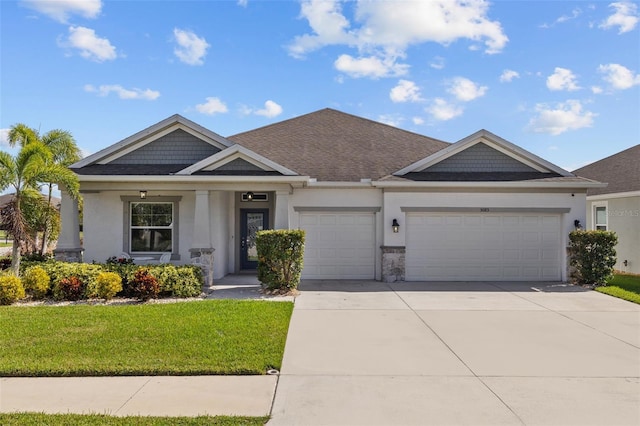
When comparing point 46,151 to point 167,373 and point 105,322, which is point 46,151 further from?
point 167,373

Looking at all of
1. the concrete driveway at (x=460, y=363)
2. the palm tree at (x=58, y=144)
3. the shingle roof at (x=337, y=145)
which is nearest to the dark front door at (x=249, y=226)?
the shingle roof at (x=337, y=145)

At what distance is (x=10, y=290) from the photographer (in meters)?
9.17

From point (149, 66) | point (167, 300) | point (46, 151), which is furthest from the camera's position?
point (149, 66)

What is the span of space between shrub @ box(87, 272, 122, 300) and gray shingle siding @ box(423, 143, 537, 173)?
9.60 meters

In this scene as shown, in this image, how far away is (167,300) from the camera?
9.71 metres

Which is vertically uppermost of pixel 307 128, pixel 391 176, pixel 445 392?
pixel 307 128

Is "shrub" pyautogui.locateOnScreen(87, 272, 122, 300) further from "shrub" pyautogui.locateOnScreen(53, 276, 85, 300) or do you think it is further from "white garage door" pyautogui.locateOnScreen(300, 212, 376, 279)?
"white garage door" pyautogui.locateOnScreen(300, 212, 376, 279)

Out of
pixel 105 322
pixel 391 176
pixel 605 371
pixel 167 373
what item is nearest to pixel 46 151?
pixel 105 322

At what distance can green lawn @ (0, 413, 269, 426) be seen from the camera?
3861 mm

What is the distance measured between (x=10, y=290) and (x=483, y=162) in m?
13.4

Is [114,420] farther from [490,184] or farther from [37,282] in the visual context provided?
[490,184]

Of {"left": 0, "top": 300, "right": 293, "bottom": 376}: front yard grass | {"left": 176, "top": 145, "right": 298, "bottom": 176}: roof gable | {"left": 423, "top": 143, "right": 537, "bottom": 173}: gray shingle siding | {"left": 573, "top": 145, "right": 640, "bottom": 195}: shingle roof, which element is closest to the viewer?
{"left": 0, "top": 300, "right": 293, "bottom": 376}: front yard grass

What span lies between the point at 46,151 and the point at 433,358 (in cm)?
1129


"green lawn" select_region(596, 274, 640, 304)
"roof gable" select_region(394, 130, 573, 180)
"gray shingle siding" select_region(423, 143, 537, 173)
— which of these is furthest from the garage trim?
"green lawn" select_region(596, 274, 640, 304)
